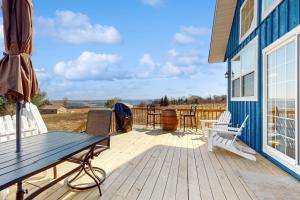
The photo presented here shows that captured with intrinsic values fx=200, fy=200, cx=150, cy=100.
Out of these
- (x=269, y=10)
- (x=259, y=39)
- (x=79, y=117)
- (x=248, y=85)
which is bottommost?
(x=79, y=117)

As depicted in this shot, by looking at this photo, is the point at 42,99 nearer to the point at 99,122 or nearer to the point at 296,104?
the point at 99,122

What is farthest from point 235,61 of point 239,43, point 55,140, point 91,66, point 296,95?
point 91,66

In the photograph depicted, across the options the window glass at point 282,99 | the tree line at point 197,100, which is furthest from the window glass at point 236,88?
the tree line at point 197,100

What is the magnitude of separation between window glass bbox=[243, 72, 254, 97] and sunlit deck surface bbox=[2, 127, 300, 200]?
1785 mm

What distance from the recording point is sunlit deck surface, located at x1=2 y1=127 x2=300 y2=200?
8.52 ft

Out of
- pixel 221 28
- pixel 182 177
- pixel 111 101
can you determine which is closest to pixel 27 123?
pixel 182 177

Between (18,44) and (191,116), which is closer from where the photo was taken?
(18,44)

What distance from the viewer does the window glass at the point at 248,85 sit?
203 inches

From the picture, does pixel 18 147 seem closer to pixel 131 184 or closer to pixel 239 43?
pixel 131 184

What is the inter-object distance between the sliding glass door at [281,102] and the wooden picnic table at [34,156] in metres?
3.08

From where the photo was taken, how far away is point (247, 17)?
5680 mm

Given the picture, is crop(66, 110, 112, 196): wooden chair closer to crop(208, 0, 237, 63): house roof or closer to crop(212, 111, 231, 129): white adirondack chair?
crop(212, 111, 231, 129): white adirondack chair

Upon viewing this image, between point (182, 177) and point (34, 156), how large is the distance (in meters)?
2.16

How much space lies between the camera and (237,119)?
6.39 meters
